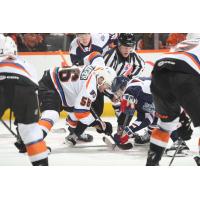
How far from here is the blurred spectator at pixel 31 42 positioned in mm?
3418

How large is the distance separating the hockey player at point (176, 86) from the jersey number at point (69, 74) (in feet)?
3.09

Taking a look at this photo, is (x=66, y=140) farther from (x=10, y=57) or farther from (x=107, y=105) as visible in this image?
(x=10, y=57)

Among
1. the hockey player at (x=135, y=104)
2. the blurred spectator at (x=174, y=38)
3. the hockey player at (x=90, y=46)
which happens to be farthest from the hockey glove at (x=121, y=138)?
the blurred spectator at (x=174, y=38)

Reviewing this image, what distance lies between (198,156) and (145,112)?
559mm

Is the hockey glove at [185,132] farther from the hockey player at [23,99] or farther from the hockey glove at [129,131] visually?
the hockey player at [23,99]

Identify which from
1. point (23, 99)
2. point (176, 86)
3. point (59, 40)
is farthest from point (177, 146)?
point (23, 99)

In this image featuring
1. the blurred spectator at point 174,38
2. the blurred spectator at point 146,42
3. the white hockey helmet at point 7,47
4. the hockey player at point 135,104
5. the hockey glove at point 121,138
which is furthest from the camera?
the hockey glove at point 121,138

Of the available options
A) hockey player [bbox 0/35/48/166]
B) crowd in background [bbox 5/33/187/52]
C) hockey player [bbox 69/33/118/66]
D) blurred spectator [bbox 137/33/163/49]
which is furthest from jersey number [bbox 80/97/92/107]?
hockey player [bbox 0/35/48/166]

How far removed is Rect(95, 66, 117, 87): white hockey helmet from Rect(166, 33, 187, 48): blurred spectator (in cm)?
45

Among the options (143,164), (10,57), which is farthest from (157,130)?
(10,57)

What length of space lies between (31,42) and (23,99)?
0.81 meters

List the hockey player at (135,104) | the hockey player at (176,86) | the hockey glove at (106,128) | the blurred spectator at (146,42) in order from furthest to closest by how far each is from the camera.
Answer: the hockey glove at (106,128) → the hockey player at (135,104) → the blurred spectator at (146,42) → the hockey player at (176,86)

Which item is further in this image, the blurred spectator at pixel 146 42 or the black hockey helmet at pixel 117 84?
the black hockey helmet at pixel 117 84

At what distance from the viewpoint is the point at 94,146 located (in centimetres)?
385
